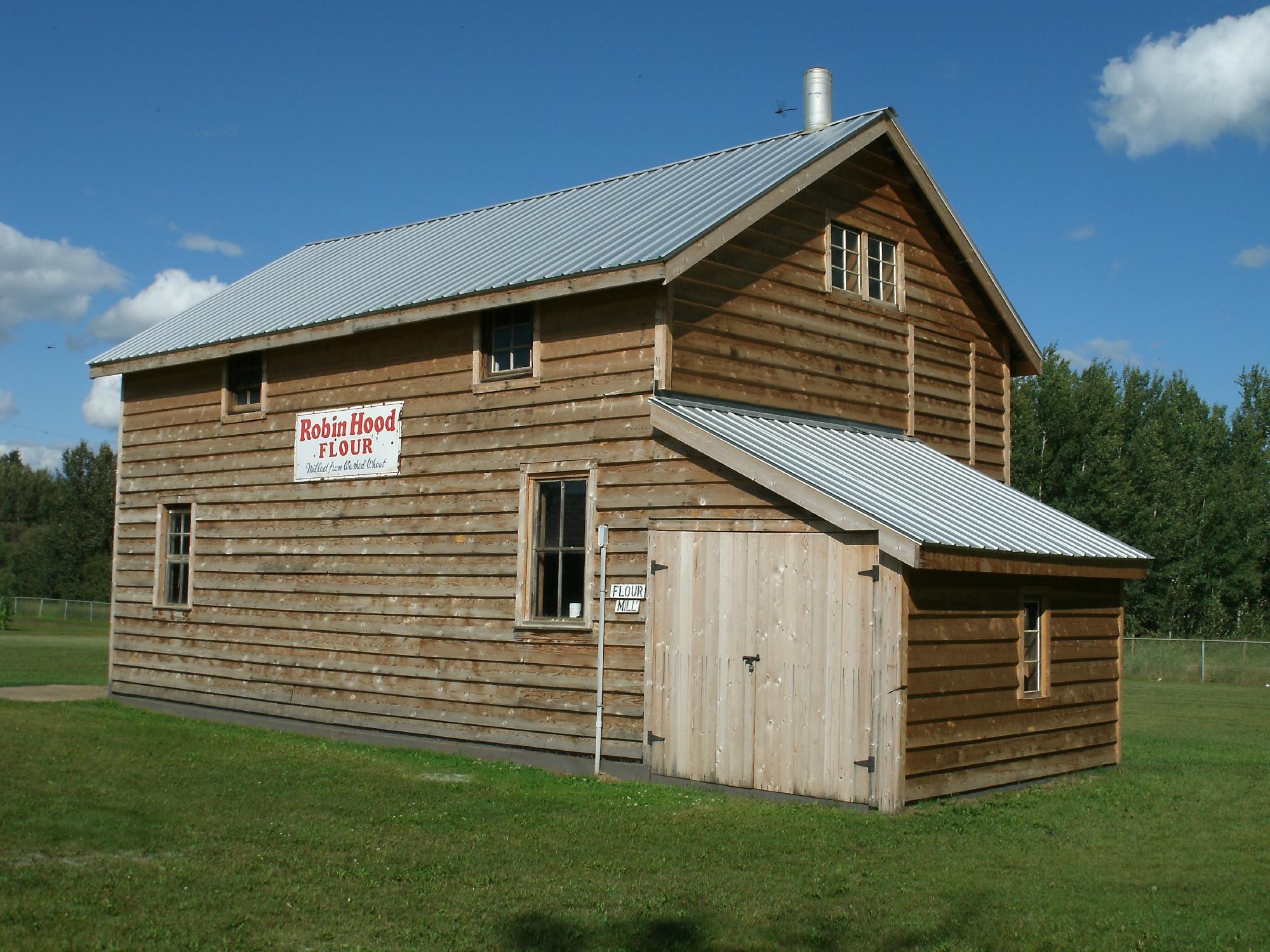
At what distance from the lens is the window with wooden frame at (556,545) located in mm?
13953

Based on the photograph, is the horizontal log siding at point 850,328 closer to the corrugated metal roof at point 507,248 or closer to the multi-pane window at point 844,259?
the multi-pane window at point 844,259

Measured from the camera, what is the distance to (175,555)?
19.3 meters

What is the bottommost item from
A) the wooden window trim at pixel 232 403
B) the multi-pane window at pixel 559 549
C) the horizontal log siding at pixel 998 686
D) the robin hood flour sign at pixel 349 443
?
the horizontal log siding at pixel 998 686

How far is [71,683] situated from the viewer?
22516 millimetres

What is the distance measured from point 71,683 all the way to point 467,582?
36.5 ft

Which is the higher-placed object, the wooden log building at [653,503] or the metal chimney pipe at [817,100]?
the metal chimney pipe at [817,100]

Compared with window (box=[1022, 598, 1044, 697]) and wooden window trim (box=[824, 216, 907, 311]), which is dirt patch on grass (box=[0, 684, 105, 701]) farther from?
window (box=[1022, 598, 1044, 697])

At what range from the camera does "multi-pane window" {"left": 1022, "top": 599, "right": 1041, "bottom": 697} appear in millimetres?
13797

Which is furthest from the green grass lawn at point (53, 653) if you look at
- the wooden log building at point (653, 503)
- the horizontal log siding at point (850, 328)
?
the horizontal log siding at point (850, 328)

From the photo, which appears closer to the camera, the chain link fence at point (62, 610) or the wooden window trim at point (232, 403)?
the wooden window trim at point (232, 403)

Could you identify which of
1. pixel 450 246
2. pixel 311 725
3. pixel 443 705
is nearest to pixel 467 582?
pixel 443 705

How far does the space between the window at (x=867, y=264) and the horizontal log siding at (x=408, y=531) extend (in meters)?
3.34

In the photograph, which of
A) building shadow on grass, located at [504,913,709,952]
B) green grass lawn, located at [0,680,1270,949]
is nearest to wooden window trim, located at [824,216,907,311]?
green grass lawn, located at [0,680,1270,949]

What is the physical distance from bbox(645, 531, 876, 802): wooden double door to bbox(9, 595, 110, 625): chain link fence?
46696 millimetres
